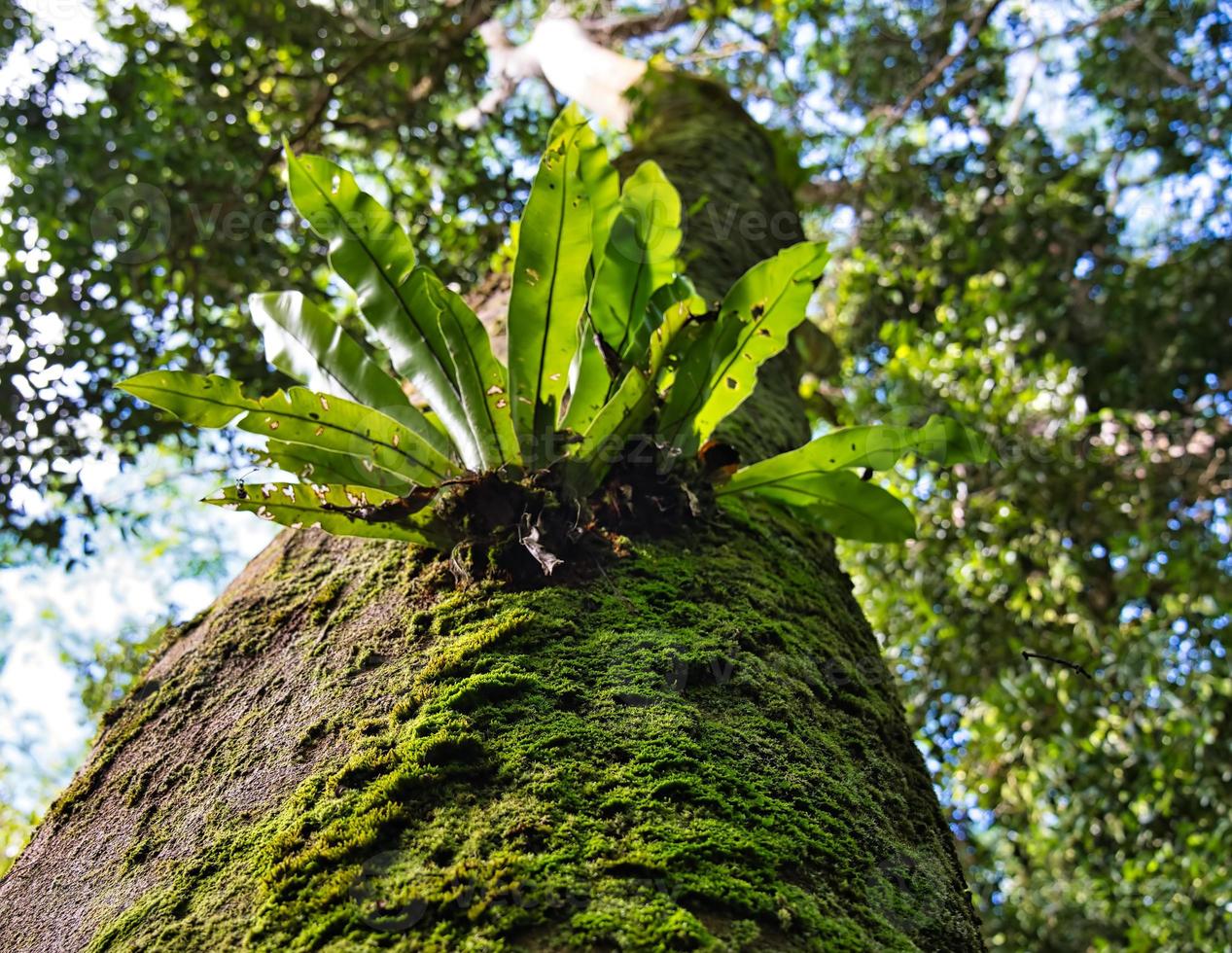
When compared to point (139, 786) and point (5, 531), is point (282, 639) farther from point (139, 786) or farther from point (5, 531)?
point (5, 531)

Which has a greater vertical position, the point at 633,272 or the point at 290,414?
the point at 633,272

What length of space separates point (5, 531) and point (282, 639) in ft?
10.5

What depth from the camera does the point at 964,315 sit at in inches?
216

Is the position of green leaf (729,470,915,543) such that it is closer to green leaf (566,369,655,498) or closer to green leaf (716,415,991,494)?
green leaf (716,415,991,494)

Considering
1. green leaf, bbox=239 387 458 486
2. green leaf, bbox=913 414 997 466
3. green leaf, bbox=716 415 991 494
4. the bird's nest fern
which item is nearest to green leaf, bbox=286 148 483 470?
the bird's nest fern

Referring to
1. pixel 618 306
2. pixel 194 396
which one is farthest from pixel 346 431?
pixel 618 306

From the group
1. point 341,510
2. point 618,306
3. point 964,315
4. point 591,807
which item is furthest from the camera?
point 964,315

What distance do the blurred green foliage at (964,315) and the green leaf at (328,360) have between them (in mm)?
2566

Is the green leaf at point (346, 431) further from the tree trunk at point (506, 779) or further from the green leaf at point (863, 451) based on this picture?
the green leaf at point (863, 451)

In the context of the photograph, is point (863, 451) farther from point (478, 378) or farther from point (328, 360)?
point (328, 360)

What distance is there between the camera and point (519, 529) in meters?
1.29

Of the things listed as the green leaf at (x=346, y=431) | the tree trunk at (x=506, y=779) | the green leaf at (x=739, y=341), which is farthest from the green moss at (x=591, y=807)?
the green leaf at (x=739, y=341)

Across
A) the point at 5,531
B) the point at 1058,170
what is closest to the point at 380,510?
the point at 5,531

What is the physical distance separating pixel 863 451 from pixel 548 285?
0.61m
